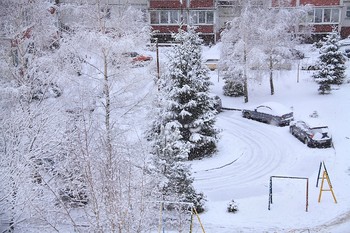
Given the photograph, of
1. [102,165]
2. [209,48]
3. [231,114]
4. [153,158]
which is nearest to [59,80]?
[153,158]

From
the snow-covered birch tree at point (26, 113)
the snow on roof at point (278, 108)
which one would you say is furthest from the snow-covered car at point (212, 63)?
the snow-covered birch tree at point (26, 113)

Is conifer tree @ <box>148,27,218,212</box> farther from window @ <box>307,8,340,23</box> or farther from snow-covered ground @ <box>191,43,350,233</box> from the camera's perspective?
window @ <box>307,8,340,23</box>

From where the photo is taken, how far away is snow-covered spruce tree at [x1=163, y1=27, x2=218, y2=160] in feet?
90.4

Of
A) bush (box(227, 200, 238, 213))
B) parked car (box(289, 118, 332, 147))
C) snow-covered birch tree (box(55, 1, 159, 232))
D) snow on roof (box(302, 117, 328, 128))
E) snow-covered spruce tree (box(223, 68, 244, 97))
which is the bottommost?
bush (box(227, 200, 238, 213))

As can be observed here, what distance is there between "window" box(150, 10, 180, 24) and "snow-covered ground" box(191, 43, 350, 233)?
656 inches

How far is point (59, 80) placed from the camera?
22.2 metres

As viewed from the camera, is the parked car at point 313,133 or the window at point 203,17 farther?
the window at point 203,17

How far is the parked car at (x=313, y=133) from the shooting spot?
28.4 m

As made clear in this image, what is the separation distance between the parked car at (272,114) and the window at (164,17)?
20.5 metres

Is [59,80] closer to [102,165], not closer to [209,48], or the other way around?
[102,165]

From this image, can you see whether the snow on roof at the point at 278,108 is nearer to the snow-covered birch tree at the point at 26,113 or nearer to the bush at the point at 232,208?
the bush at the point at 232,208

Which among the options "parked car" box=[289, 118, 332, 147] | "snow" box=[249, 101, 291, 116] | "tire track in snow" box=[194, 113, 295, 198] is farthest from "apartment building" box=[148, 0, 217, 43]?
"parked car" box=[289, 118, 332, 147]

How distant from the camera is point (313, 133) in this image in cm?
2861

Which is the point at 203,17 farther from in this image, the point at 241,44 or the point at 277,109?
the point at 277,109
